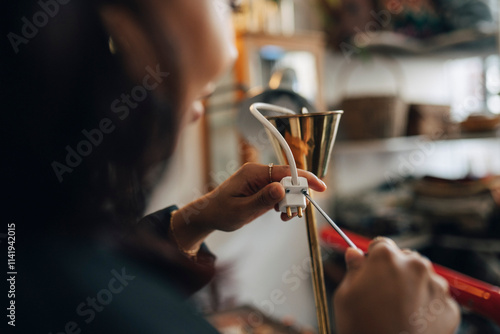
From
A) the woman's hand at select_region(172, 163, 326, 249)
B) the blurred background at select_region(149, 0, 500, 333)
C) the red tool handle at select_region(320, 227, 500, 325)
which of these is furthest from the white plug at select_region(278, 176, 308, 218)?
the blurred background at select_region(149, 0, 500, 333)

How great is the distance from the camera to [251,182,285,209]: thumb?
299mm

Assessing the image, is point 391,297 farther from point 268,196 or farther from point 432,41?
point 432,41

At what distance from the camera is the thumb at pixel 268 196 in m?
0.30

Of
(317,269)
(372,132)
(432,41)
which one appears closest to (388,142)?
(372,132)

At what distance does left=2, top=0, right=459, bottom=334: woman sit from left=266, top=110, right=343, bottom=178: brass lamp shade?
0.9 inches

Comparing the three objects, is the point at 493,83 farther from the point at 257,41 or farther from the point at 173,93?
the point at 173,93

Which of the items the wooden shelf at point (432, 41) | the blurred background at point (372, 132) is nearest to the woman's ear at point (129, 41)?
the blurred background at point (372, 132)

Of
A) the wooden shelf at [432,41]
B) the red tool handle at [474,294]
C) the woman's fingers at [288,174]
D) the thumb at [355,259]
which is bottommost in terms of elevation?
the red tool handle at [474,294]

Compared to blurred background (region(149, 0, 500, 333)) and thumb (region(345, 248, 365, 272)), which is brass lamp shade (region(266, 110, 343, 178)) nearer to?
thumb (region(345, 248, 365, 272))

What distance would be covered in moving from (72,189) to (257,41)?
1.22 meters

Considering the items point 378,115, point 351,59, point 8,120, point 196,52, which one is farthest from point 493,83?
point 8,120

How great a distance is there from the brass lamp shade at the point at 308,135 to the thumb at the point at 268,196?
0.04 m

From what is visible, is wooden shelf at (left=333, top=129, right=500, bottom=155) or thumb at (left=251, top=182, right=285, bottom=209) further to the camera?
wooden shelf at (left=333, top=129, right=500, bottom=155)

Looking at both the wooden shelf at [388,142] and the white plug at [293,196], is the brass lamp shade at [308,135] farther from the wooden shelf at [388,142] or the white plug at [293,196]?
the wooden shelf at [388,142]
